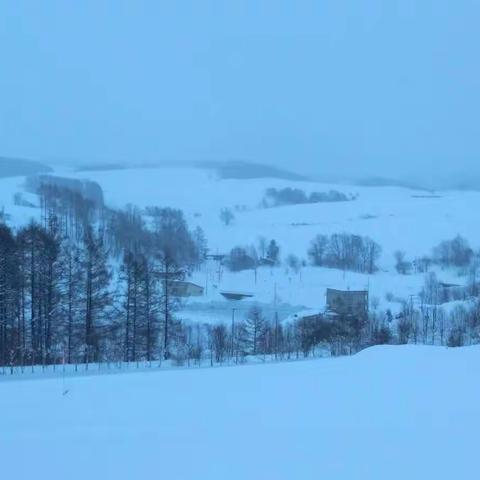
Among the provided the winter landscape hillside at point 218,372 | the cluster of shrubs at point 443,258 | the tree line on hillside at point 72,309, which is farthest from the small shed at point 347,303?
the cluster of shrubs at point 443,258

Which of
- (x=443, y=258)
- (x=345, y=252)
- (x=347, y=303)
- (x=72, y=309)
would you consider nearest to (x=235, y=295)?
(x=347, y=303)

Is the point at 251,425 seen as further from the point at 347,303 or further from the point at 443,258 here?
the point at 443,258

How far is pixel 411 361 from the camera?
182 inches

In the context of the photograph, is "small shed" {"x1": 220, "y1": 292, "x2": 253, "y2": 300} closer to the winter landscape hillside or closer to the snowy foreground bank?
the winter landscape hillside

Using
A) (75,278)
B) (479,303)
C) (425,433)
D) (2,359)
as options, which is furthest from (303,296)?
(425,433)

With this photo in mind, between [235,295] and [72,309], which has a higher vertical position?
[72,309]

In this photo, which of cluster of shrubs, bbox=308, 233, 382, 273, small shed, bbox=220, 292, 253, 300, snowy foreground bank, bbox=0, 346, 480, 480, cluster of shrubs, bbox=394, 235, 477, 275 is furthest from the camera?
cluster of shrubs, bbox=394, 235, 477, 275

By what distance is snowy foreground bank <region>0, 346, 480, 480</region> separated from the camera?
2.49 m

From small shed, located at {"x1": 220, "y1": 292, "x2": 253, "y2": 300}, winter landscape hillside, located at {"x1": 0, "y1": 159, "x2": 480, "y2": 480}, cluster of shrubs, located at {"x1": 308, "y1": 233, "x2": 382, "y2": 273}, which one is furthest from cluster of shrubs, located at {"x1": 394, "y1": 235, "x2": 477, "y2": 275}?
small shed, located at {"x1": 220, "y1": 292, "x2": 253, "y2": 300}

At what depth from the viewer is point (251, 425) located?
3061 mm

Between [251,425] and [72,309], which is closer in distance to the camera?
[251,425]

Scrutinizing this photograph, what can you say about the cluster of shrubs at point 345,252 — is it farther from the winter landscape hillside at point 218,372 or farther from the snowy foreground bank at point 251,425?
the snowy foreground bank at point 251,425

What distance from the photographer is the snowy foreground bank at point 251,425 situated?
2.49m

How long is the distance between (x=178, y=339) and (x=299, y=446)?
773cm
